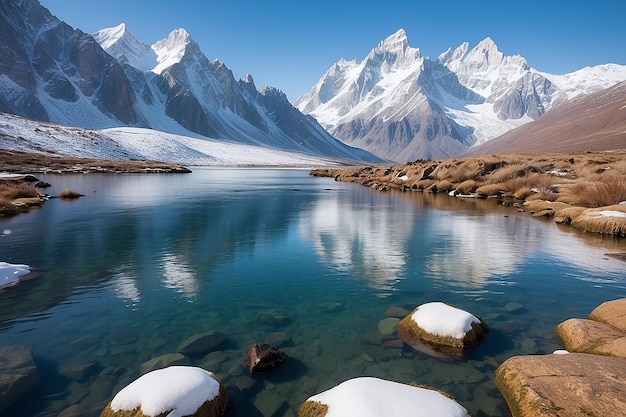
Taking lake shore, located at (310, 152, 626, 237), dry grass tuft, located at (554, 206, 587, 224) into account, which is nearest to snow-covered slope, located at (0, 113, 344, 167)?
lake shore, located at (310, 152, 626, 237)

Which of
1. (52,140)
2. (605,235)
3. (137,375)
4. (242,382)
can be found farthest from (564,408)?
(52,140)

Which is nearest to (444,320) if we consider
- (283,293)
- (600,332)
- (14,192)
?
(600,332)

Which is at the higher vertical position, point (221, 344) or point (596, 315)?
point (596, 315)

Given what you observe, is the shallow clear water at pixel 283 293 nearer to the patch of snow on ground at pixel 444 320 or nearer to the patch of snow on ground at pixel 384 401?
the patch of snow on ground at pixel 444 320

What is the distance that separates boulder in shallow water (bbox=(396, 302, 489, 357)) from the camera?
27.5 feet

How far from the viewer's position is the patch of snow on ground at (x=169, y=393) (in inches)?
217

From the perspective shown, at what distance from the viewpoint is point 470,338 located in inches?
335

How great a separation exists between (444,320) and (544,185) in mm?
35352

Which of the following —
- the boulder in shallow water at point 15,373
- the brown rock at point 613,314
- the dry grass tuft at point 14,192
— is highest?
the dry grass tuft at point 14,192

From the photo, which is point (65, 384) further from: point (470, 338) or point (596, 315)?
point (596, 315)

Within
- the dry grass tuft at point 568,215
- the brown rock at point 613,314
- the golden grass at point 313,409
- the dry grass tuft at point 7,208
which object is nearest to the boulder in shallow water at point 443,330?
the brown rock at point 613,314

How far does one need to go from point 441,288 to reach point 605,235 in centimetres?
1486

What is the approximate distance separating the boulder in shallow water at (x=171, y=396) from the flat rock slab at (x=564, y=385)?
5.12 meters

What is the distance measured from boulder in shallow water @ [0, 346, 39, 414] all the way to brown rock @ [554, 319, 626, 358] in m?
11.2
